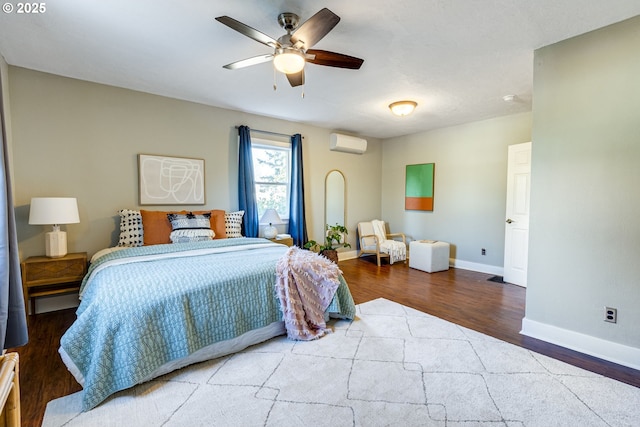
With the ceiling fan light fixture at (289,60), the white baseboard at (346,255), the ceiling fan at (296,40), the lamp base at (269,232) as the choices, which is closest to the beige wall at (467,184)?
the white baseboard at (346,255)

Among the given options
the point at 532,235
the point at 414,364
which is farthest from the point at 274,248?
the point at 532,235

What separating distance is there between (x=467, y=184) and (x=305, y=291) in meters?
3.73

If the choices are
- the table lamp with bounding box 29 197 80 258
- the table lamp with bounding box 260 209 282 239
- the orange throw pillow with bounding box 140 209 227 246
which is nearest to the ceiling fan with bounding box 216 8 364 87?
the orange throw pillow with bounding box 140 209 227 246

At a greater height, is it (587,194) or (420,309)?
(587,194)

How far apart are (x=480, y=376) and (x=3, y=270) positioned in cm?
263

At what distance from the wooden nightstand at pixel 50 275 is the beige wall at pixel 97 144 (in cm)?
37

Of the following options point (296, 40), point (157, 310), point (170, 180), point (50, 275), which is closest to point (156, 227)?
point (170, 180)

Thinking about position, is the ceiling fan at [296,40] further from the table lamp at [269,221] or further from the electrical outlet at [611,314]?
the electrical outlet at [611,314]

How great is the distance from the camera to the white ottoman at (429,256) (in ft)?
15.5

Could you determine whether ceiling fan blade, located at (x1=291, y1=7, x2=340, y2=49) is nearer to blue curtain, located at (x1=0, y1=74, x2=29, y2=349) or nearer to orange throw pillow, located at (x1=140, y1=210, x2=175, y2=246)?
blue curtain, located at (x1=0, y1=74, x2=29, y2=349)

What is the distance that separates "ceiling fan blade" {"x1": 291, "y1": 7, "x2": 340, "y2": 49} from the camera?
1.75 metres

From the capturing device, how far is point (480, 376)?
6.46ft

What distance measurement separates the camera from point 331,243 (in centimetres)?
535

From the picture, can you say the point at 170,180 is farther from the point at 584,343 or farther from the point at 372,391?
the point at 584,343
